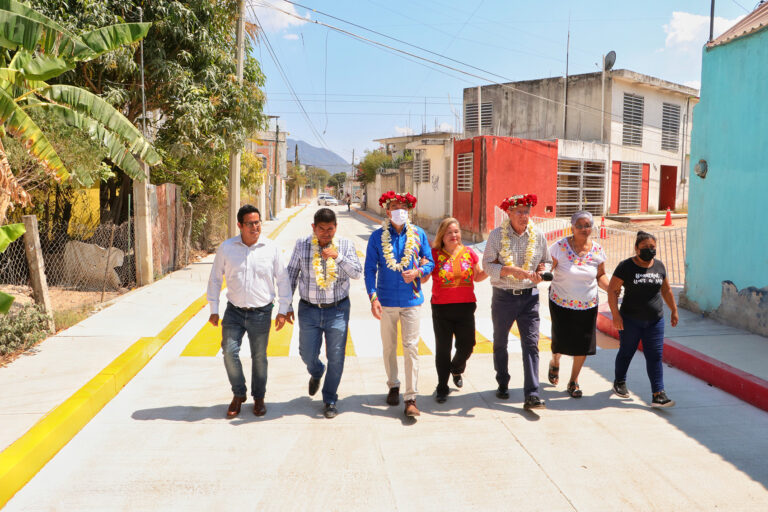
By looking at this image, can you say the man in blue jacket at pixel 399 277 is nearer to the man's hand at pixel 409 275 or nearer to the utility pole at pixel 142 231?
the man's hand at pixel 409 275

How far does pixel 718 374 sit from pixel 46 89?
29.9 feet

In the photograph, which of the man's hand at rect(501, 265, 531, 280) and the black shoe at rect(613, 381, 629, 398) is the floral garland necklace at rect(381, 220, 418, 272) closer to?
the man's hand at rect(501, 265, 531, 280)

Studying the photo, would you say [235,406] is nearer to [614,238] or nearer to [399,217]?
[399,217]

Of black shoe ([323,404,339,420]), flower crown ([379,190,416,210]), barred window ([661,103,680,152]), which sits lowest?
black shoe ([323,404,339,420])

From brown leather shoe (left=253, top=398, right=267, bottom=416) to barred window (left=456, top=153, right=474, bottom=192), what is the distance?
18.8 meters

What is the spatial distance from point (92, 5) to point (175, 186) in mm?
4635

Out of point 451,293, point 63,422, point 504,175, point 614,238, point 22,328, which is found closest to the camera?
point 63,422

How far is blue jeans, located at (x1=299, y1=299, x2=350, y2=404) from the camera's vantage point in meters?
5.12

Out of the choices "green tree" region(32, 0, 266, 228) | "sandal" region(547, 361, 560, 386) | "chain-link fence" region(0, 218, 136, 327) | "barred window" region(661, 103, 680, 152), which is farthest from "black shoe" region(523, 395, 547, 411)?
"barred window" region(661, 103, 680, 152)

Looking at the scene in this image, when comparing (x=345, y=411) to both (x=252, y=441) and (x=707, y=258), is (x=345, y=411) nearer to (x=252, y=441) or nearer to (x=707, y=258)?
(x=252, y=441)

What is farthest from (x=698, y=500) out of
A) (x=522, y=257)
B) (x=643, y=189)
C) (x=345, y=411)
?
(x=643, y=189)

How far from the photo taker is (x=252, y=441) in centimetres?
465

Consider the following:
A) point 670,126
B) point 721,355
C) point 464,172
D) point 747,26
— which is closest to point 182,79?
point 747,26

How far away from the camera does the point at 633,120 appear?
2784 cm
